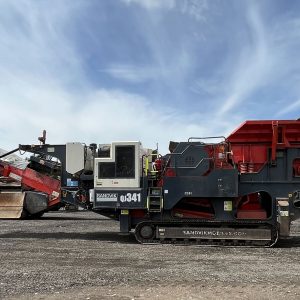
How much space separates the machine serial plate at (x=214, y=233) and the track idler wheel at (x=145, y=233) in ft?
0.62

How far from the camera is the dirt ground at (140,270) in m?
6.89

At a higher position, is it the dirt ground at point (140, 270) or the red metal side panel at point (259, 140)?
the red metal side panel at point (259, 140)

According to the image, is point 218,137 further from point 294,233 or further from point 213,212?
point 294,233

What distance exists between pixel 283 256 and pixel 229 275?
9.60ft

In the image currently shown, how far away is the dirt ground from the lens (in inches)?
271

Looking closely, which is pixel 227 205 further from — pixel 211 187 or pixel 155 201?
pixel 155 201

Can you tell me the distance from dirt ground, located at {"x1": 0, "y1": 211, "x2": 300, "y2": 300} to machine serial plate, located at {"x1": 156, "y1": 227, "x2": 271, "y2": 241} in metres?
0.46

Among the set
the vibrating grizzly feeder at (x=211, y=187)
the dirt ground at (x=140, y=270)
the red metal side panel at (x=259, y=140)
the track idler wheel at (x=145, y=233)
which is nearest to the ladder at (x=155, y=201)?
the vibrating grizzly feeder at (x=211, y=187)

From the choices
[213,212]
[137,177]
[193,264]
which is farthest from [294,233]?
[193,264]

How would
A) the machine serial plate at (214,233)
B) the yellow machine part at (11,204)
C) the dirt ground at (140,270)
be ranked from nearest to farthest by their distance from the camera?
the dirt ground at (140,270) → the machine serial plate at (214,233) → the yellow machine part at (11,204)

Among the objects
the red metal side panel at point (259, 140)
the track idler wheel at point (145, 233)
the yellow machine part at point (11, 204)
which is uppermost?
the red metal side panel at point (259, 140)

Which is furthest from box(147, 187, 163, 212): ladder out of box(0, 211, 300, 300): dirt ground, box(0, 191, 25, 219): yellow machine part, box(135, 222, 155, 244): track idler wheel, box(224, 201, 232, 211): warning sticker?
box(0, 191, 25, 219): yellow machine part

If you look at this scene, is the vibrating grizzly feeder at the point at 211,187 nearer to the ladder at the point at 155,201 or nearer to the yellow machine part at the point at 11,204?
the ladder at the point at 155,201

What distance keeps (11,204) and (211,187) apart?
1289 cm
